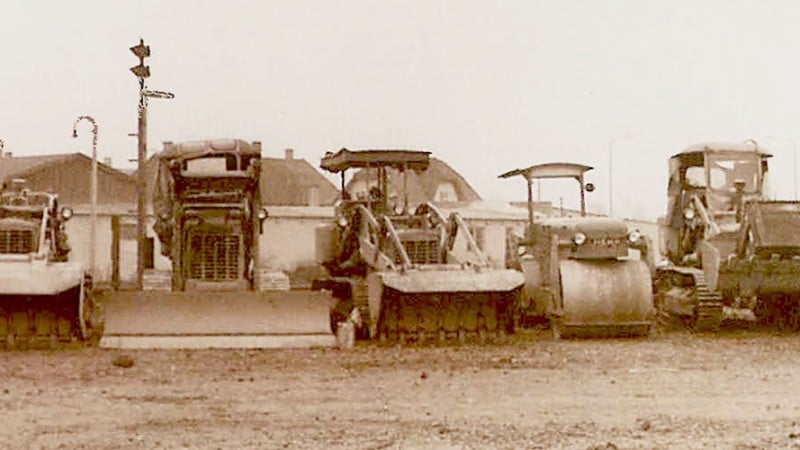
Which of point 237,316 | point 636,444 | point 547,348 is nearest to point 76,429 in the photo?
point 636,444

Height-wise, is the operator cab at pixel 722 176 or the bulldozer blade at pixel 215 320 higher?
the operator cab at pixel 722 176

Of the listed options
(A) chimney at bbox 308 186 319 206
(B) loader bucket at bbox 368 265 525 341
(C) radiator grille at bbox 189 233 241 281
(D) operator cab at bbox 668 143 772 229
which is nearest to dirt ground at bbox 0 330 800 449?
(B) loader bucket at bbox 368 265 525 341

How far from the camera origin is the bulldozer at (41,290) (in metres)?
15.2

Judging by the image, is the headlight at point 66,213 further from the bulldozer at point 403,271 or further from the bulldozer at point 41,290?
the bulldozer at point 403,271

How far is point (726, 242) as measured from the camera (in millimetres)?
18688

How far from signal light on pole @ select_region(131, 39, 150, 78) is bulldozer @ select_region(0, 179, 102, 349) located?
14.9 meters

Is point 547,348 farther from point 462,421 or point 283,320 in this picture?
point 462,421

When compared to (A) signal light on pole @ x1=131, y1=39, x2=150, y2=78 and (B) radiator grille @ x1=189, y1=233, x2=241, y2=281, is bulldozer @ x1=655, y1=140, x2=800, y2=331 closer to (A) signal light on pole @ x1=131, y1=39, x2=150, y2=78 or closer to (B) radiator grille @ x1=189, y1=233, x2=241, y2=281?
(B) radiator grille @ x1=189, y1=233, x2=241, y2=281

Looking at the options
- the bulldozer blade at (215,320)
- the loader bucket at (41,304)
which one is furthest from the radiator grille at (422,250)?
the loader bucket at (41,304)

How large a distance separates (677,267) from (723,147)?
81.0 inches

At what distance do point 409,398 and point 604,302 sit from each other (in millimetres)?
7070

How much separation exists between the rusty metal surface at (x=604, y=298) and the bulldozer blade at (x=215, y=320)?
3308 millimetres

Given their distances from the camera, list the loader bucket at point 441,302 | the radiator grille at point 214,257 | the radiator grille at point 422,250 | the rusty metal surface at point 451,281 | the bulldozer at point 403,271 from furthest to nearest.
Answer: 1. the radiator grille at point 422,250
2. the radiator grille at point 214,257
3. the bulldozer at point 403,271
4. the loader bucket at point 441,302
5. the rusty metal surface at point 451,281

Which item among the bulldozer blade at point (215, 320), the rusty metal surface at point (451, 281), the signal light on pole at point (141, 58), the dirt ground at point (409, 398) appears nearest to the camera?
the dirt ground at point (409, 398)
